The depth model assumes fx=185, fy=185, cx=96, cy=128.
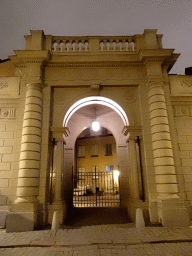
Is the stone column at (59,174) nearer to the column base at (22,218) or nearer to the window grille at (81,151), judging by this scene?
the column base at (22,218)

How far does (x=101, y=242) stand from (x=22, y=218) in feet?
10.3

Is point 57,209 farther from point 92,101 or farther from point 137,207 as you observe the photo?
point 92,101

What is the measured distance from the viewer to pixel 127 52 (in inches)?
362

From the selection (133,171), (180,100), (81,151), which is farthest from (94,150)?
(180,100)

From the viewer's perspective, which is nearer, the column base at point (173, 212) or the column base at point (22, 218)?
the column base at point (22, 218)

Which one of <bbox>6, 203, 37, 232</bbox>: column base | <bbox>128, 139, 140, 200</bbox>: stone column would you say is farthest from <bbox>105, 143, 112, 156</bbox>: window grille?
<bbox>6, 203, 37, 232</bbox>: column base

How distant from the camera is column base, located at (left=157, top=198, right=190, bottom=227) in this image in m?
6.71

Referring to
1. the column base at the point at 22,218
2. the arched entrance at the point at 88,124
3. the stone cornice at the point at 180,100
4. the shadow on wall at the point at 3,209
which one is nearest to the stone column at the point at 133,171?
the arched entrance at the point at 88,124

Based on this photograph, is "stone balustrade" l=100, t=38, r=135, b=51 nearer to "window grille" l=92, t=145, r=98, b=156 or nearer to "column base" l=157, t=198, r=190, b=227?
"column base" l=157, t=198, r=190, b=227

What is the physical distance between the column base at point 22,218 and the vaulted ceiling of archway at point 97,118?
638 centimetres

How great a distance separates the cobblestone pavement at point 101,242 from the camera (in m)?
4.65

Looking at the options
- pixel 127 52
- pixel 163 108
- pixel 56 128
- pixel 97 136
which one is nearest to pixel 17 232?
pixel 56 128

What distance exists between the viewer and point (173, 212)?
679 cm

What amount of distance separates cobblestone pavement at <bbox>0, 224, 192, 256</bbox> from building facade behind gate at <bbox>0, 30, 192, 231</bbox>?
859 mm
